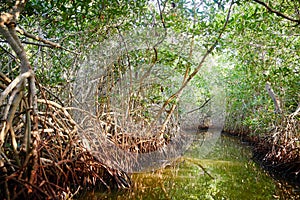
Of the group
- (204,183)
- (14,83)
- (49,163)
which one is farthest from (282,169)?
(14,83)

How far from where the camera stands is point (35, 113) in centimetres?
300

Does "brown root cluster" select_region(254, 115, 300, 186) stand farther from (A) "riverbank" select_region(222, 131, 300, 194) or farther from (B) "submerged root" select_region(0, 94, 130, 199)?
(B) "submerged root" select_region(0, 94, 130, 199)

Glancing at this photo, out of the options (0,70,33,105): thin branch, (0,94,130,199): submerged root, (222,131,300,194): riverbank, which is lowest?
(222,131,300,194): riverbank

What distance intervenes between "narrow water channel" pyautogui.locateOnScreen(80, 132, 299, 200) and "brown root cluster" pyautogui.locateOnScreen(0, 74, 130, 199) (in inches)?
11.3

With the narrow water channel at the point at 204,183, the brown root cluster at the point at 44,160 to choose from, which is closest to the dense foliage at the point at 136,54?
the brown root cluster at the point at 44,160

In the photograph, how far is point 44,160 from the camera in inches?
128

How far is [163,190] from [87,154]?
117 centimetres

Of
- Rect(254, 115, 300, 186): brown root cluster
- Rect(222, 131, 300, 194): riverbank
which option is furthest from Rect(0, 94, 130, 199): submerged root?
Rect(254, 115, 300, 186): brown root cluster

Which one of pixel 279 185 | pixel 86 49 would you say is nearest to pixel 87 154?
pixel 86 49

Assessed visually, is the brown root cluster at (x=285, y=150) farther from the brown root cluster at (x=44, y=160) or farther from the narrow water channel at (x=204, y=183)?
the brown root cluster at (x=44, y=160)

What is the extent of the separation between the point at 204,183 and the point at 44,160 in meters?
2.53

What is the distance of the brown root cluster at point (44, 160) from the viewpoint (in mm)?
2754

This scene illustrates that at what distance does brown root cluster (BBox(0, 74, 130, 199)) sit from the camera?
275 cm

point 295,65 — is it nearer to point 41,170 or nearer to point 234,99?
point 41,170
